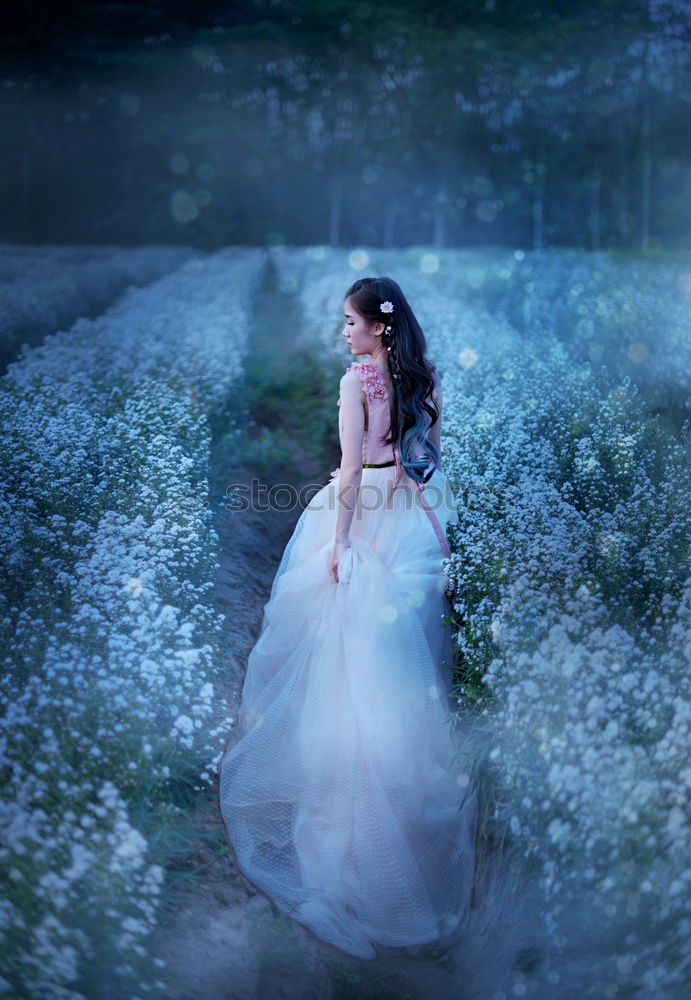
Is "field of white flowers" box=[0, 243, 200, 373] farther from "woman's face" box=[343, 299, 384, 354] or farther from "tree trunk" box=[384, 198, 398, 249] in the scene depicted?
"woman's face" box=[343, 299, 384, 354]

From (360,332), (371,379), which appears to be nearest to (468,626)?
(371,379)

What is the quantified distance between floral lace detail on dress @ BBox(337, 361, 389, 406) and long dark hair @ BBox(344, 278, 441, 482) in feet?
0.32

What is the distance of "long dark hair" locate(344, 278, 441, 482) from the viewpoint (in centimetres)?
415

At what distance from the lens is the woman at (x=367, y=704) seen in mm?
3531

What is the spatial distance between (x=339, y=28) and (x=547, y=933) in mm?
6457

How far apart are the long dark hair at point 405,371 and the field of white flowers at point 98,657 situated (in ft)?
5.34

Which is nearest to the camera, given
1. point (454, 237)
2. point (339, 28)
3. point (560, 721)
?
point (560, 721)

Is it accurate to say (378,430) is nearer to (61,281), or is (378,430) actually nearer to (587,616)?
(587,616)

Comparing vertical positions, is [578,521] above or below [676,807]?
above

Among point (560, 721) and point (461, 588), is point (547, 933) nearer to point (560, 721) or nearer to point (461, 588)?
point (560, 721)

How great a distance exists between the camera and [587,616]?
3867mm

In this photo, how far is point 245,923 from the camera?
355 centimetres

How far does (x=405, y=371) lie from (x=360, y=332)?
1.12 ft

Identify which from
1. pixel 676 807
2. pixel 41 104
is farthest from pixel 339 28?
pixel 676 807
